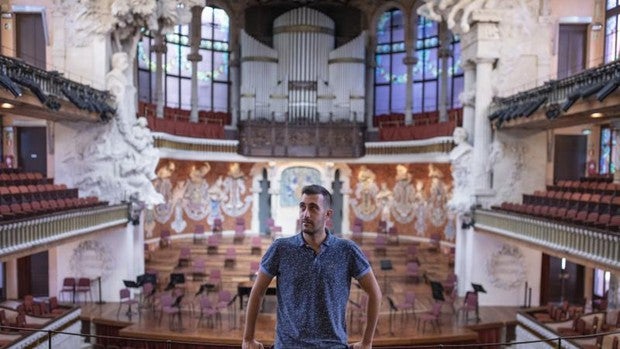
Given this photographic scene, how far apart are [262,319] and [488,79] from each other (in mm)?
10359

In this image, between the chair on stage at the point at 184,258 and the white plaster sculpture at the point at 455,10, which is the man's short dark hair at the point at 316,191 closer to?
the white plaster sculpture at the point at 455,10

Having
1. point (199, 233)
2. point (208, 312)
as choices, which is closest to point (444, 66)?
point (199, 233)

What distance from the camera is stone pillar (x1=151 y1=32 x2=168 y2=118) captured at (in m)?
23.8

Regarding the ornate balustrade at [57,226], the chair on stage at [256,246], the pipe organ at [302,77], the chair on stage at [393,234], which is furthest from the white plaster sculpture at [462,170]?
the ornate balustrade at [57,226]

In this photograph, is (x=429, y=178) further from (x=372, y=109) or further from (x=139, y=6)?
(x=139, y=6)

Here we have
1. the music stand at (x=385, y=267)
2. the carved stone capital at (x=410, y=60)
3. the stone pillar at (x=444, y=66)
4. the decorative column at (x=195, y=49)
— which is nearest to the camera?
the music stand at (x=385, y=267)

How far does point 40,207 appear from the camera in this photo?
13094 millimetres

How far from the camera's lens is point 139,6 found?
17250mm

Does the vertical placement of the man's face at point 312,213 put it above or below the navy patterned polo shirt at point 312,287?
above

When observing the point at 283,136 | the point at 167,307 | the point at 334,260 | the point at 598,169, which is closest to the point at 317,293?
the point at 334,260

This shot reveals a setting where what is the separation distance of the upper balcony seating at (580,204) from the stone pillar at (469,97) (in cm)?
324

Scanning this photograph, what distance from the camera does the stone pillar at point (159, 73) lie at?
23.8 metres

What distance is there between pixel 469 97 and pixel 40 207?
13.3 meters

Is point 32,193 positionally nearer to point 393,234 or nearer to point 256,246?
point 256,246
